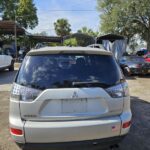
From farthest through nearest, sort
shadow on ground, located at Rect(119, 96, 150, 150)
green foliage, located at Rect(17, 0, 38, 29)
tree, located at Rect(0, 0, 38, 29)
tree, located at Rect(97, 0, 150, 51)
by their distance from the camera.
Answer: green foliage, located at Rect(17, 0, 38, 29) → tree, located at Rect(0, 0, 38, 29) → tree, located at Rect(97, 0, 150, 51) → shadow on ground, located at Rect(119, 96, 150, 150)

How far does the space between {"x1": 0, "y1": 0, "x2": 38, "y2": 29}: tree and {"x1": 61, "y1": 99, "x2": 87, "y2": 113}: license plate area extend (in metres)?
47.7

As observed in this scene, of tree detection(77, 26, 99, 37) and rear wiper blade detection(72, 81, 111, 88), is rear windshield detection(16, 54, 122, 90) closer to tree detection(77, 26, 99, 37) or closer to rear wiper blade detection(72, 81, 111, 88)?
rear wiper blade detection(72, 81, 111, 88)

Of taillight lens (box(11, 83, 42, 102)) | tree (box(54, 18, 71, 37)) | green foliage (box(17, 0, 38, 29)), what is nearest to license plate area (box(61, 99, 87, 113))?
taillight lens (box(11, 83, 42, 102))

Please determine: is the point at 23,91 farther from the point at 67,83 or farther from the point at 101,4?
the point at 101,4

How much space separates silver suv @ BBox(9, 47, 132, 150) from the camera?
3.79m

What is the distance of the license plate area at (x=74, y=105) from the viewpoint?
151 inches

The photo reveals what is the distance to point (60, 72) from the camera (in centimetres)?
399

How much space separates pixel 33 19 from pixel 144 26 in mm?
22019

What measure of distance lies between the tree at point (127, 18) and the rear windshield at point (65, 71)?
3125 cm

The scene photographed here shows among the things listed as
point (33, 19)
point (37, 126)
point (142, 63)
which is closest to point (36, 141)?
point (37, 126)

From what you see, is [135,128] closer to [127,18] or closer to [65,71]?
[65,71]

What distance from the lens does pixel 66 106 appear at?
3844 millimetres

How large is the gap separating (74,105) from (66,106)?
0.11 m

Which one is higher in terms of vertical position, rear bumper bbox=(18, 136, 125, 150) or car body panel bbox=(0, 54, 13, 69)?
rear bumper bbox=(18, 136, 125, 150)
